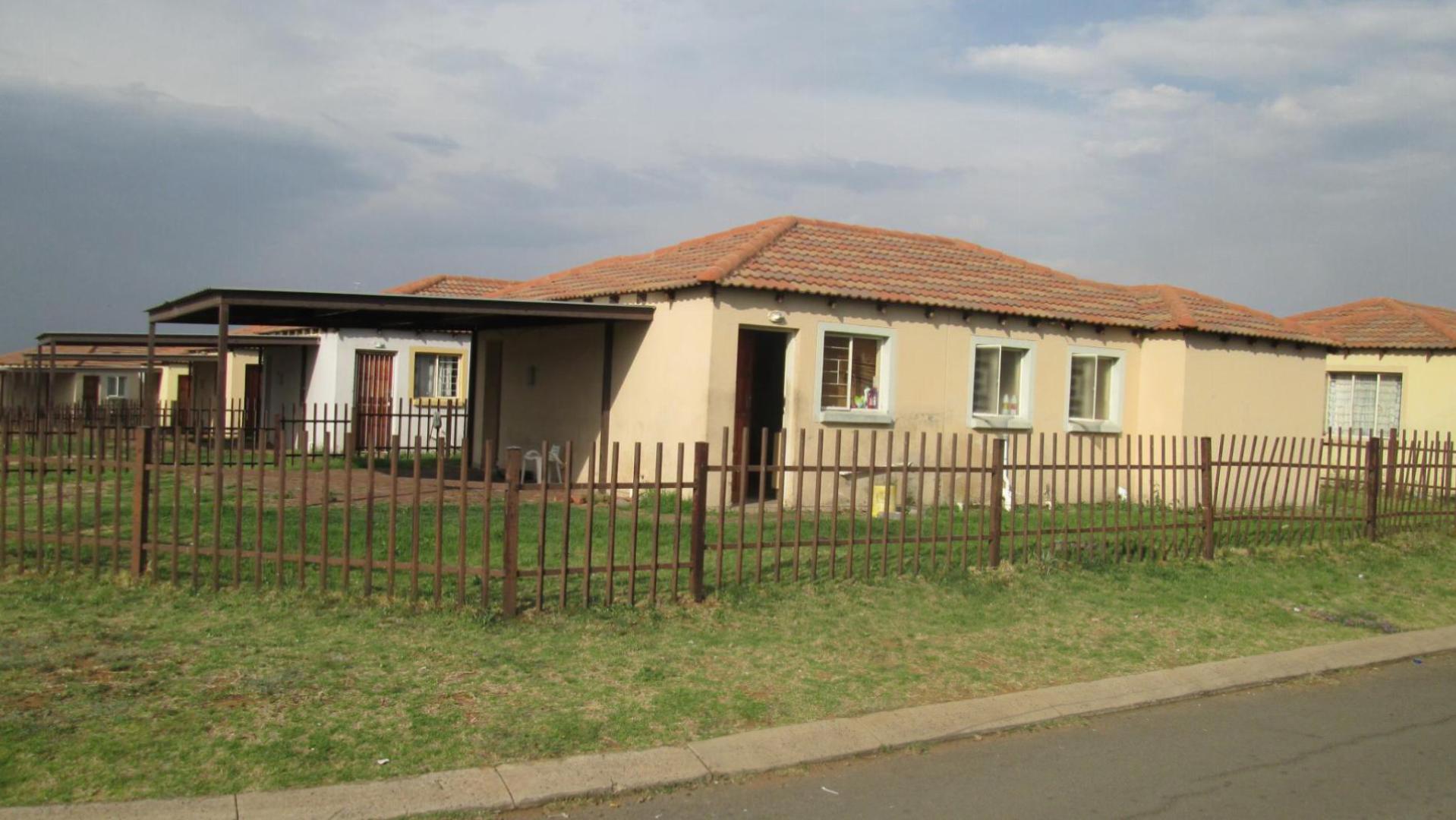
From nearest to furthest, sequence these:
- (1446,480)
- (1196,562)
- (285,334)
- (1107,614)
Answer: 1. (1107,614)
2. (1196,562)
3. (1446,480)
4. (285,334)

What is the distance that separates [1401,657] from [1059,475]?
8.21 m

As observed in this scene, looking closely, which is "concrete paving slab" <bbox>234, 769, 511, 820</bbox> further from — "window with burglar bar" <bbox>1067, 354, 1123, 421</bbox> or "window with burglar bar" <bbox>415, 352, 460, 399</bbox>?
"window with burglar bar" <bbox>415, 352, 460, 399</bbox>

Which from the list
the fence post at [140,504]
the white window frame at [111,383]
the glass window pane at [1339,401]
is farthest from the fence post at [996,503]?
the white window frame at [111,383]

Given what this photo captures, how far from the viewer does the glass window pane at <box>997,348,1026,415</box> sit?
54.2 ft

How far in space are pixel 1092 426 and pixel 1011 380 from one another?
157 centimetres

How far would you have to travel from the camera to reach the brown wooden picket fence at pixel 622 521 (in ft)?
25.9

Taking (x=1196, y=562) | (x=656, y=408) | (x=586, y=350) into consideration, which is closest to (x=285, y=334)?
(x=586, y=350)

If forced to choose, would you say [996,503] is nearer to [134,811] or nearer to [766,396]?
[766,396]

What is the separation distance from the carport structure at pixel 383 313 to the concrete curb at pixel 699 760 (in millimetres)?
6169

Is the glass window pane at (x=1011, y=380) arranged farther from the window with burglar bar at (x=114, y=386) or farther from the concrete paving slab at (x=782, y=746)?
the window with burglar bar at (x=114, y=386)

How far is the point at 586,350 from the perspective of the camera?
16.6 metres

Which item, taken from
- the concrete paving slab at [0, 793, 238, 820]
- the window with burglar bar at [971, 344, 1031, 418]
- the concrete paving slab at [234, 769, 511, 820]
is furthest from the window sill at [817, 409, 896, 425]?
the concrete paving slab at [0, 793, 238, 820]

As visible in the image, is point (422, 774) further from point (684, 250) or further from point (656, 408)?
point (684, 250)

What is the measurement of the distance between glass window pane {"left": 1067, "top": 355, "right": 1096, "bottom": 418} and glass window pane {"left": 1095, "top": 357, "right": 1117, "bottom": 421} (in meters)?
0.23
